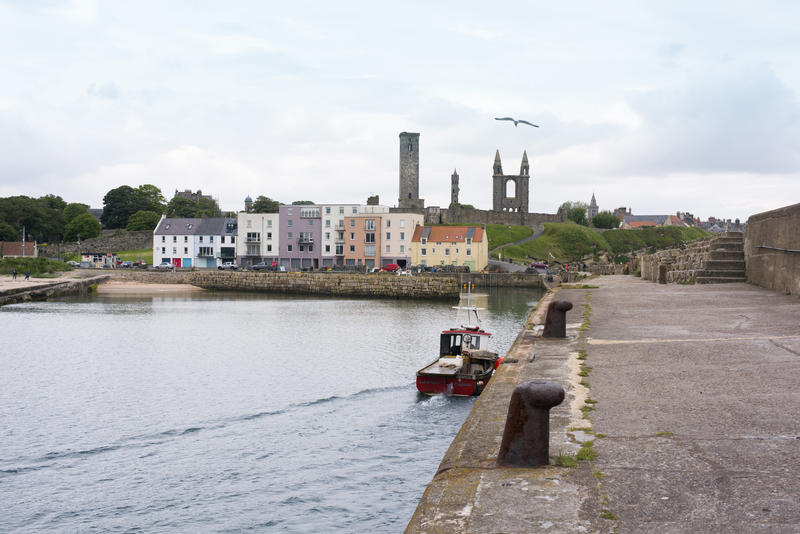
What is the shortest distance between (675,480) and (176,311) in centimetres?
5868

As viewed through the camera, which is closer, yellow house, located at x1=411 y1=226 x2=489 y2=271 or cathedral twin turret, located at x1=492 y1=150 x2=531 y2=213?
yellow house, located at x1=411 y1=226 x2=489 y2=271

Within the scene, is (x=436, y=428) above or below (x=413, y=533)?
below

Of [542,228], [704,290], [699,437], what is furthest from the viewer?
[542,228]

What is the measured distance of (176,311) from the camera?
6075cm

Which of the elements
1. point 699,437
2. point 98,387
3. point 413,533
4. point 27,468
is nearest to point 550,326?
point 699,437

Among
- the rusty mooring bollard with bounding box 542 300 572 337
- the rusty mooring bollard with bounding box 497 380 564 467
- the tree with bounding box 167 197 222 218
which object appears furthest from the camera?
the tree with bounding box 167 197 222 218

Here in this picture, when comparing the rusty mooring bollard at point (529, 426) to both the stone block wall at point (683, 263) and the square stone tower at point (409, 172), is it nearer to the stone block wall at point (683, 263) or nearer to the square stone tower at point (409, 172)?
the stone block wall at point (683, 263)

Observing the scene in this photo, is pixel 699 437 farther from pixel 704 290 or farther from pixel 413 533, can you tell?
pixel 704 290

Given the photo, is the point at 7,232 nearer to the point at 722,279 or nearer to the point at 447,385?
the point at 447,385

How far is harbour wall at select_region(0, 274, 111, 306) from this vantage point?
65819 millimetres

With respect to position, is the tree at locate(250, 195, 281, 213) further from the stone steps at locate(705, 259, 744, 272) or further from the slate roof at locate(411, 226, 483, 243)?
the stone steps at locate(705, 259, 744, 272)

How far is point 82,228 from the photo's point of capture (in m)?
143

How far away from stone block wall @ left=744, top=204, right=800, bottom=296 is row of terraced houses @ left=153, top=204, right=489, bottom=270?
79921mm

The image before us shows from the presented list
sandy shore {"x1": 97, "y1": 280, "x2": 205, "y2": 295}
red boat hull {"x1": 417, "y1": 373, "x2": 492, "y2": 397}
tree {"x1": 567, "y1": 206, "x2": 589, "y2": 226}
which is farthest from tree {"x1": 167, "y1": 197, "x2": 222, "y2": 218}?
red boat hull {"x1": 417, "y1": 373, "x2": 492, "y2": 397}
